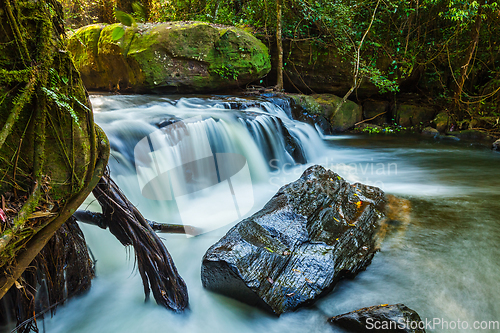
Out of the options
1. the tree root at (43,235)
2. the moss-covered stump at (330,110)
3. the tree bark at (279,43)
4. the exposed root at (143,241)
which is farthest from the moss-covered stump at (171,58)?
the tree root at (43,235)

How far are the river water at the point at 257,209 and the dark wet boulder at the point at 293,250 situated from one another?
0.43 feet

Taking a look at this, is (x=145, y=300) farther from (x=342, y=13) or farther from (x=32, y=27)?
(x=342, y=13)

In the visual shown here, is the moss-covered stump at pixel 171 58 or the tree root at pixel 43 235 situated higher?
the moss-covered stump at pixel 171 58

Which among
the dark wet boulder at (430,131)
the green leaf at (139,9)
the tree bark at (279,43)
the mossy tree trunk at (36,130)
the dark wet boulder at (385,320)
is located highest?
the green leaf at (139,9)

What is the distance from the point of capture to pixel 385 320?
6.36 feet

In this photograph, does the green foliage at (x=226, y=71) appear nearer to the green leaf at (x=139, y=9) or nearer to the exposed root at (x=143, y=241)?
the green leaf at (x=139, y=9)

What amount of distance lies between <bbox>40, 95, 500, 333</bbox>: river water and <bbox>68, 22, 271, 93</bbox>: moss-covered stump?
1044mm

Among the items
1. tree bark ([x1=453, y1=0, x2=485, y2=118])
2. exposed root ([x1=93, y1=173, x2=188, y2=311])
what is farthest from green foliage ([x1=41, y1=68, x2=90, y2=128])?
tree bark ([x1=453, y1=0, x2=485, y2=118])

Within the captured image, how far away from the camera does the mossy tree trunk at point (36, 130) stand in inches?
44.8

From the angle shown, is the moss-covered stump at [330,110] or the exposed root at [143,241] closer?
the exposed root at [143,241]

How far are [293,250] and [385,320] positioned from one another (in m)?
0.88

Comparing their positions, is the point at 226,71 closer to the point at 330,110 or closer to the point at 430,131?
the point at 330,110

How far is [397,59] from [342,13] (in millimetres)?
2596

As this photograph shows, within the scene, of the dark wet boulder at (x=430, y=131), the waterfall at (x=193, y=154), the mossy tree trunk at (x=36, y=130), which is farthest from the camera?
the dark wet boulder at (x=430, y=131)
